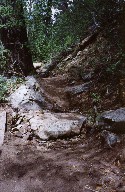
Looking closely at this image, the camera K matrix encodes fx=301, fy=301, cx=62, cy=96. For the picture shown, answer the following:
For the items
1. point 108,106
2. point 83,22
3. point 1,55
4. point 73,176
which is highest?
point 83,22

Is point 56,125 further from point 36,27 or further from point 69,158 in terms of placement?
point 36,27

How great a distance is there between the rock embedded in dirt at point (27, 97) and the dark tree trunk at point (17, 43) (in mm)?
1213

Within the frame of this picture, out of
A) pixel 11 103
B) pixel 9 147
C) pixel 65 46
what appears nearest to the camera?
pixel 9 147

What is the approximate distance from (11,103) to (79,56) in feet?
13.2

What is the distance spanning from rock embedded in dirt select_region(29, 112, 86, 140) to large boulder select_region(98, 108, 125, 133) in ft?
1.90

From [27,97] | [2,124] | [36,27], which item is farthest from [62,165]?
[36,27]

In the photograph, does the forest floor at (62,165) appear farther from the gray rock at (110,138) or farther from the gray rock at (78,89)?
the gray rock at (78,89)

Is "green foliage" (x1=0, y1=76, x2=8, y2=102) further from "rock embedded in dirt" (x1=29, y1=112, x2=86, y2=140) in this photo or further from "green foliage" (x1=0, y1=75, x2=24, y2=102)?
"rock embedded in dirt" (x1=29, y1=112, x2=86, y2=140)

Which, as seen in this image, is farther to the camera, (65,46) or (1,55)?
(65,46)

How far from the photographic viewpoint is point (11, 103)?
22.7 ft

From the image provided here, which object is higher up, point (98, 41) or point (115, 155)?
point (98, 41)

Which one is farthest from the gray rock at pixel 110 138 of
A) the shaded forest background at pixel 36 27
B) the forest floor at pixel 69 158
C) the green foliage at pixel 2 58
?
the green foliage at pixel 2 58

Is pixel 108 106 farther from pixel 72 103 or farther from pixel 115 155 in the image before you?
pixel 115 155

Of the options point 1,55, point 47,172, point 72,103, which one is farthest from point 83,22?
point 47,172
